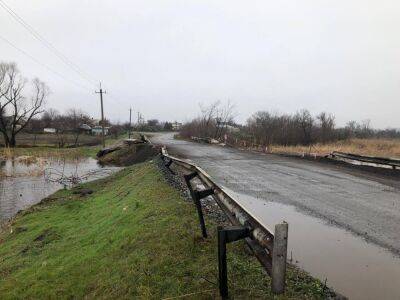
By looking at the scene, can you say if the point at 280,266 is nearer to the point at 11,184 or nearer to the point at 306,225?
the point at 306,225

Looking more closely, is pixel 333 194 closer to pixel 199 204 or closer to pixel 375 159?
pixel 199 204

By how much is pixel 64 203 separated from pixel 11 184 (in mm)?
9272

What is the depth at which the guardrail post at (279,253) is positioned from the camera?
4.25 meters

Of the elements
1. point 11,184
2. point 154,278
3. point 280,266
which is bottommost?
point 11,184

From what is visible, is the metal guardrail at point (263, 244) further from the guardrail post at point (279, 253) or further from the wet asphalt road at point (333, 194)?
the wet asphalt road at point (333, 194)

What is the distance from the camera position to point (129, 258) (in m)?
7.49

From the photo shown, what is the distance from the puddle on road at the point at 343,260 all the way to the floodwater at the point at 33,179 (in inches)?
524

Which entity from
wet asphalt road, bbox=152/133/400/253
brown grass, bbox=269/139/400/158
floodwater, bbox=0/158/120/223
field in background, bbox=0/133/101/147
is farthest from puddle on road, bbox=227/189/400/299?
field in background, bbox=0/133/101/147

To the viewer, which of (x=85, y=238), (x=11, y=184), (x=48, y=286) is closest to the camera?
(x=48, y=286)

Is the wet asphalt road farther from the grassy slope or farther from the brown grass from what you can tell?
the brown grass

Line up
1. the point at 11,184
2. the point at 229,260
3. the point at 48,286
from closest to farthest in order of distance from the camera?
the point at 229,260, the point at 48,286, the point at 11,184

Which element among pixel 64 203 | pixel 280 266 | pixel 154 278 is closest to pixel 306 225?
pixel 154 278

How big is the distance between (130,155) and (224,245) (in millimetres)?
34723

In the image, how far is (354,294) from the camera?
17.4ft
